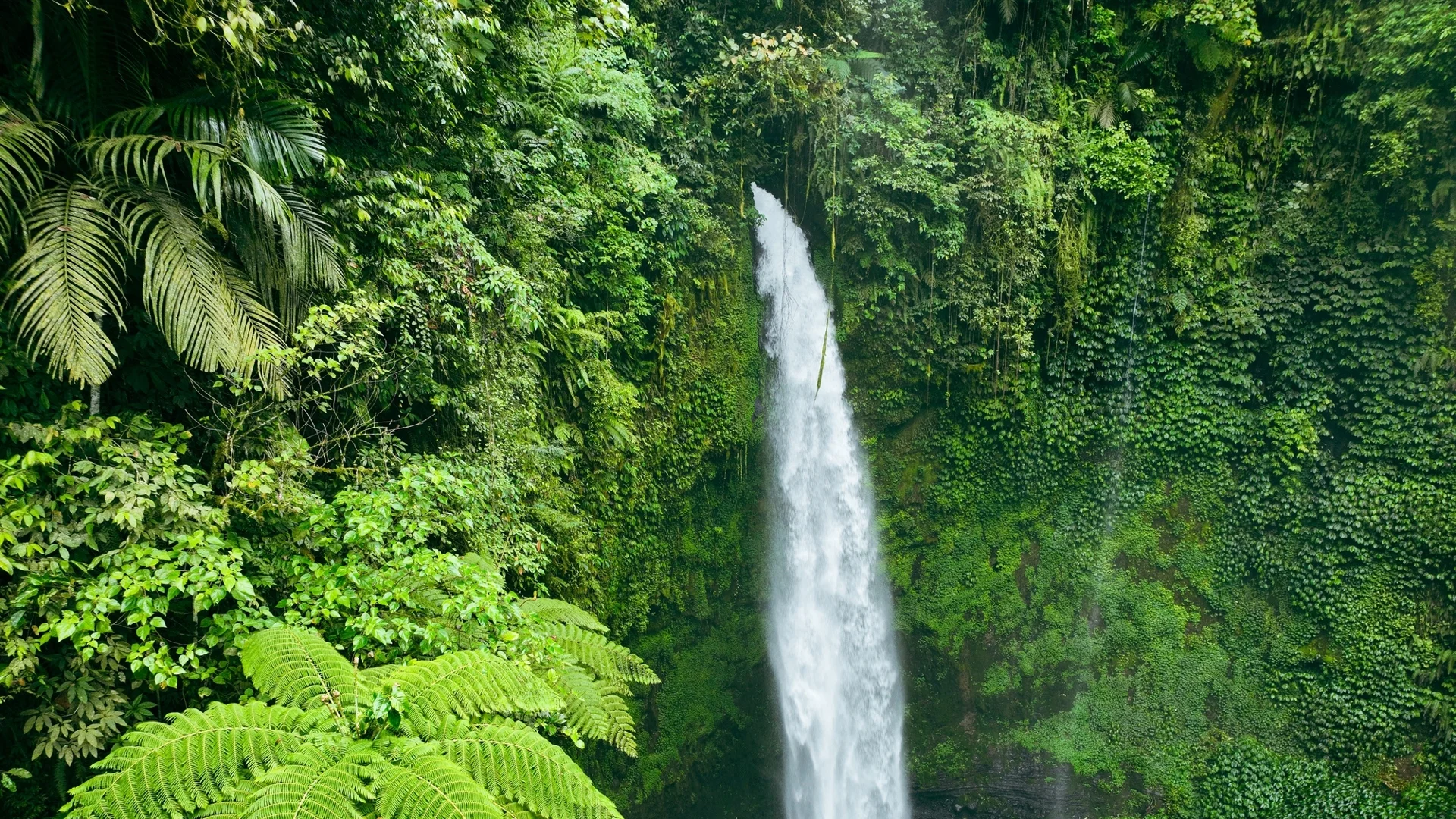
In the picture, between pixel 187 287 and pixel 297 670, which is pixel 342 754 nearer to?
pixel 297 670

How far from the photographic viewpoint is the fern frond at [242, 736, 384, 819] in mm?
2156

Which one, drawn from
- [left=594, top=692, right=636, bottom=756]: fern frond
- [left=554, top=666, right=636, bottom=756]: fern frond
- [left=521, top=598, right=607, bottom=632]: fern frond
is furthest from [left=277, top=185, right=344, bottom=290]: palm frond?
[left=594, top=692, right=636, bottom=756]: fern frond

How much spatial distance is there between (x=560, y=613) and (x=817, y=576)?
619 cm

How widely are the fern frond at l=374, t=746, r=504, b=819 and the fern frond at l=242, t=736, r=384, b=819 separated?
0.19 ft

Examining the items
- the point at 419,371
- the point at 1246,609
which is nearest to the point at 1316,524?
the point at 1246,609

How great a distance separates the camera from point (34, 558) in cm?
267

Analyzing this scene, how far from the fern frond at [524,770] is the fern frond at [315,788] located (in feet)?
0.91

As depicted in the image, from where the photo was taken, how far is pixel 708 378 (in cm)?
962

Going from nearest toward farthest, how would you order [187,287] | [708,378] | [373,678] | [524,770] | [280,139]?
[524,770] < [373,678] < [187,287] < [280,139] < [708,378]

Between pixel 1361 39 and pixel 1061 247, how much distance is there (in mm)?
4079

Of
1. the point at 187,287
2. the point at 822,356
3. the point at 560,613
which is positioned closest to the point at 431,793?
the point at 187,287

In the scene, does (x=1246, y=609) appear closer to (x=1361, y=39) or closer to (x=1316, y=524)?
(x=1316, y=524)

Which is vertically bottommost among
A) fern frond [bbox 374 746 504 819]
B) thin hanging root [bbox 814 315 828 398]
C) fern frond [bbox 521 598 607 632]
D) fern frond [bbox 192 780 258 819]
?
fern frond [bbox 192 780 258 819]

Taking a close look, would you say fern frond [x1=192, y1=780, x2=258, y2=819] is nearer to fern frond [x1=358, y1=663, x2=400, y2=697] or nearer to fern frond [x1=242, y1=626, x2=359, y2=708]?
fern frond [x1=242, y1=626, x2=359, y2=708]
